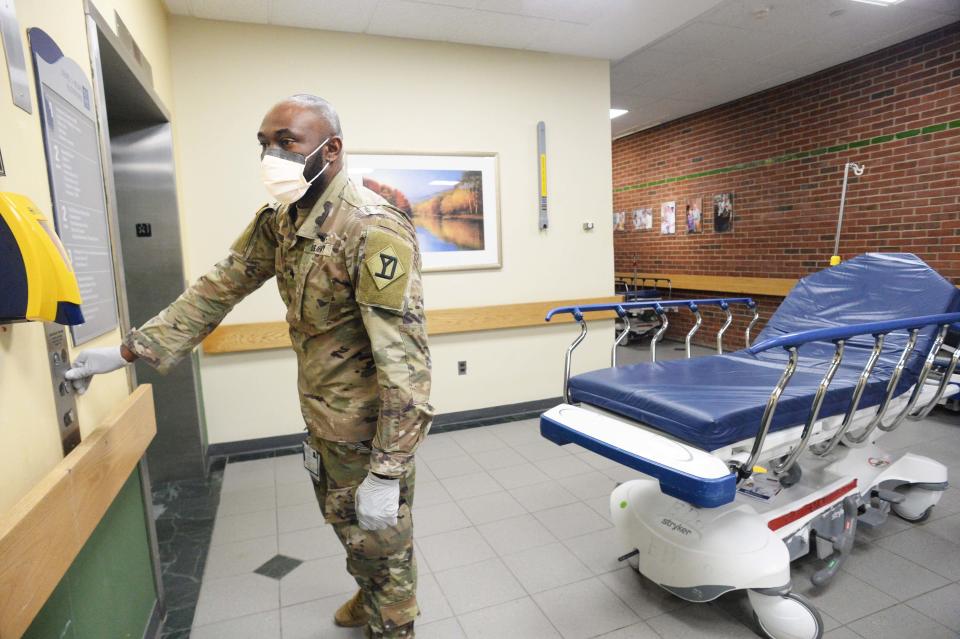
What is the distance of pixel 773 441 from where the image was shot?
185cm

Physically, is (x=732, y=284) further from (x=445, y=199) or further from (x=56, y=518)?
(x=56, y=518)

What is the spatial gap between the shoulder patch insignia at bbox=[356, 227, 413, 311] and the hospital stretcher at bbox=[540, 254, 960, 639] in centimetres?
92

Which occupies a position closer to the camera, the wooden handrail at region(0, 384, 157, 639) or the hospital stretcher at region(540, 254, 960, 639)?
the wooden handrail at region(0, 384, 157, 639)

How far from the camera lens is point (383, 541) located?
4.96 ft

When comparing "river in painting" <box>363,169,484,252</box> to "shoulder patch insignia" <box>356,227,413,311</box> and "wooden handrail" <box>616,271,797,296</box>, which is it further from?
"wooden handrail" <box>616,271,797,296</box>

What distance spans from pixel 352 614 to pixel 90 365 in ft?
4.01

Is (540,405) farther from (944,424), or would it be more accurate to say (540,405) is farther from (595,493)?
(944,424)

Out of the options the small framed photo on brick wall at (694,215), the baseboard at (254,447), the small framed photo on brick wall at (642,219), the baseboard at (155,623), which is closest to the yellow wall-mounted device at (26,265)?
the baseboard at (155,623)

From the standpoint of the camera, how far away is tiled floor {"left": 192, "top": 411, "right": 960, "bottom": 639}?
1884 mm

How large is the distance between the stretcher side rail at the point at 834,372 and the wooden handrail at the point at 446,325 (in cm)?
241

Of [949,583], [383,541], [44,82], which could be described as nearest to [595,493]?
[949,583]

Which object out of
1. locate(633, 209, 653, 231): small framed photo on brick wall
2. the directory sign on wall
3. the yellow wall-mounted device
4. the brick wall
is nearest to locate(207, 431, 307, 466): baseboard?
the directory sign on wall

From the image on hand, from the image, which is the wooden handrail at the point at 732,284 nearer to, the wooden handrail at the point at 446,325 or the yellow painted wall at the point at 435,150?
the wooden handrail at the point at 446,325

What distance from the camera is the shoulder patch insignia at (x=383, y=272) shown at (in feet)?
4.30
